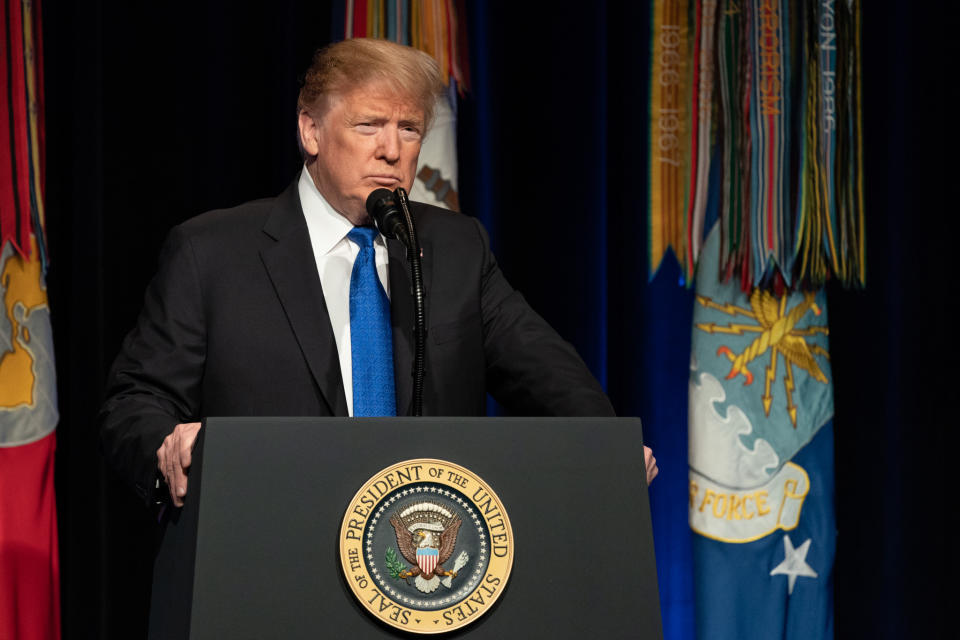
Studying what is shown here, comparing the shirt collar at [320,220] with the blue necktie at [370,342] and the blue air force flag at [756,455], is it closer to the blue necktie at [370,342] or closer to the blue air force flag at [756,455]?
the blue necktie at [370,342]

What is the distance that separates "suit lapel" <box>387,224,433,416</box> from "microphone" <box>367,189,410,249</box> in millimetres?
140

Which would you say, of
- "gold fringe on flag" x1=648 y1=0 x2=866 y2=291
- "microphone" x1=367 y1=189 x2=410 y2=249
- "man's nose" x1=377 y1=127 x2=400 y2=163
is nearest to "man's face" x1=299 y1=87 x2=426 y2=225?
"man's nose" x1=377 y1=127 x2=400 y2=163

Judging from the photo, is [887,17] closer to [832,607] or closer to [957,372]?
[957,372]

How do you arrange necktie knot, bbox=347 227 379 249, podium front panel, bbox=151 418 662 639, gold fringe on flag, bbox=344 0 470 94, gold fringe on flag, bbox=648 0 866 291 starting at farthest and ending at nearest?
gold fringe on flag, bbox=648 0 866 291 → gold fringe on flag, bbox=344 0 470 94 → necktie knot, bbox=347 227 379 249 → podium front panel, bbox=151 418 662 639

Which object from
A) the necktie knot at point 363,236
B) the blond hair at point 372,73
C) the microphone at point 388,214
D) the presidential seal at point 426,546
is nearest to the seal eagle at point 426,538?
the presidential seal at point 426,546

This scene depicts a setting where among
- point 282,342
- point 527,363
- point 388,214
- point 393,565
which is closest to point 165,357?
point 282,342

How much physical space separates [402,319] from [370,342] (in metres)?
0.08

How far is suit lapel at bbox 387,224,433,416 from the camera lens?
5.62ft

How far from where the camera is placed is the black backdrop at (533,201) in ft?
7.75

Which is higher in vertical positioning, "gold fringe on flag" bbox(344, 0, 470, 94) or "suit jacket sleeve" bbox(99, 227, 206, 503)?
"gold fringe on flag" bbox(344, 0, 470, 94)

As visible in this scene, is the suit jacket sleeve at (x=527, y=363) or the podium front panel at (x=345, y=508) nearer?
the podium front panel at (x=345, y=508)

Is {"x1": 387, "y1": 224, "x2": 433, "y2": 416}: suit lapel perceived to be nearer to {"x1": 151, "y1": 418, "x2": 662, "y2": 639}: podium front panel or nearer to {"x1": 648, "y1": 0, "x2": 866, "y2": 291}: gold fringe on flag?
{"x1": 151, "y1": 418, "x2": 662, "y2": 639}: podium front panel

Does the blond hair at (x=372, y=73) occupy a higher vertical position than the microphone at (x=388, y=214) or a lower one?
higher

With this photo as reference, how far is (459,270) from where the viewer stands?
1.87 metres
